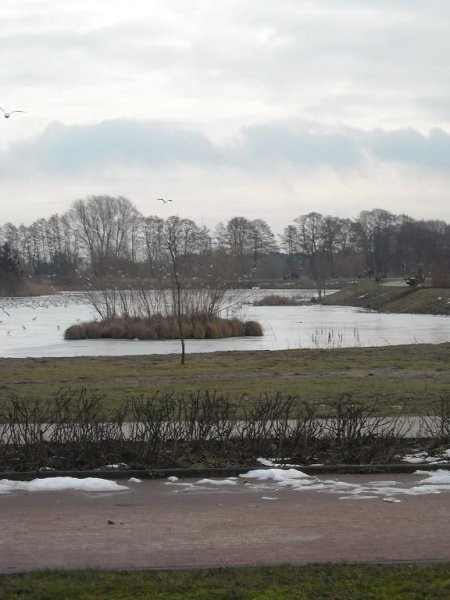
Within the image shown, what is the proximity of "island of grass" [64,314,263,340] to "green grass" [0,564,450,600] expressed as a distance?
28.3 meters

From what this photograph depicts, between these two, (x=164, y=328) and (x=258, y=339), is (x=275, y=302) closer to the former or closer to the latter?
(x=164, y=328)

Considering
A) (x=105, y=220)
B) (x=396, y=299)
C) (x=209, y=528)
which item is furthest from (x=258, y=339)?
(x=105, y=220)

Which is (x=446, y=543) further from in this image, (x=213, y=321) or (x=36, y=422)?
(x=213, y=321)

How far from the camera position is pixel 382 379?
588 inches

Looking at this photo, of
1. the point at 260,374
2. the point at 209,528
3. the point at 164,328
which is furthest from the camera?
the point at 164,328

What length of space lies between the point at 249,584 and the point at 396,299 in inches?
2390

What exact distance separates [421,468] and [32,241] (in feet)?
436

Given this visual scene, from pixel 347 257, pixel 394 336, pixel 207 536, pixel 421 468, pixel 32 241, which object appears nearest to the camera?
pixel 207 536

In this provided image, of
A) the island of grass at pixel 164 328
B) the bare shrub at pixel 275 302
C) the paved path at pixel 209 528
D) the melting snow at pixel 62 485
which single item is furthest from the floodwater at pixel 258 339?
the bare shrub at pixel 275 302

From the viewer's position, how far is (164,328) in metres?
34.2

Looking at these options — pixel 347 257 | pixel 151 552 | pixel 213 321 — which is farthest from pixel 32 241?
pixel 151 552

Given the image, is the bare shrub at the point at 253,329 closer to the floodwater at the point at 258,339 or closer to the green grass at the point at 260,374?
the floodwater at the point at 258,339

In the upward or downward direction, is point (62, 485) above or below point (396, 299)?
below

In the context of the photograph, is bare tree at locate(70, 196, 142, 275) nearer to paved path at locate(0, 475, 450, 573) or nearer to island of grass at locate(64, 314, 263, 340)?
island of grass at locate(64, 314, 263, 340)
